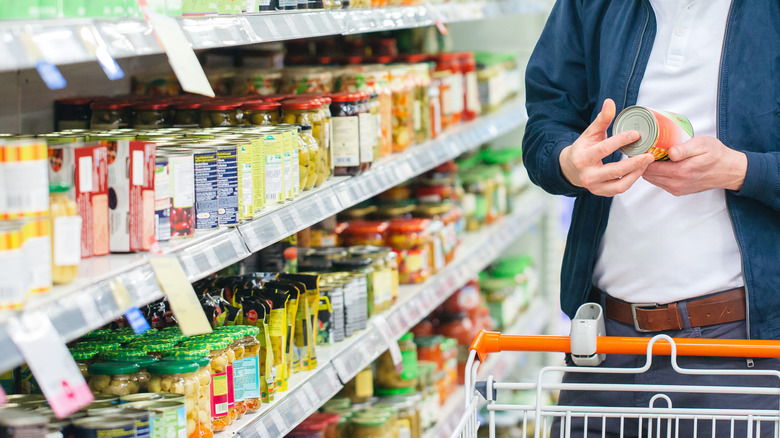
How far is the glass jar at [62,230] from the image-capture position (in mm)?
1229

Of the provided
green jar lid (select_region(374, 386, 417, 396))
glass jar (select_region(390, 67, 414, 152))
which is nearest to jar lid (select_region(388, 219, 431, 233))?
glass jar (select_region(390, 67, 414, 152))

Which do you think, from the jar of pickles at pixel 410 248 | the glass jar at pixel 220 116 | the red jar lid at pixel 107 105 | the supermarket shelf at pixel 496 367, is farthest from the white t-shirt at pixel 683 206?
the jar of pickles at pixel 410 248

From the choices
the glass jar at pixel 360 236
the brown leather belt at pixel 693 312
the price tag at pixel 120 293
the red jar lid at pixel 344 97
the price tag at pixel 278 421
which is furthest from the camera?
the glass jar at pixel 360 236

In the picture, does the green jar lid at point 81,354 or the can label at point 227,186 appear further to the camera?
the can label at point 227,186

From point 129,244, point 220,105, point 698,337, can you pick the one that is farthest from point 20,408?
point 698,337

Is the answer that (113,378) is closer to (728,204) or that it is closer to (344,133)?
(344,133)

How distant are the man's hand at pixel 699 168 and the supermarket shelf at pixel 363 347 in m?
0.85

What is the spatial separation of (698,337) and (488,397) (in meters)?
0.46

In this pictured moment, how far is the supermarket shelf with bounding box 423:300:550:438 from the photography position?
3217mm

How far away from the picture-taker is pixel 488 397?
1607mm

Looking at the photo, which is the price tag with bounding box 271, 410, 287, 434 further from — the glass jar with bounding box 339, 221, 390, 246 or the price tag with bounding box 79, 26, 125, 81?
the glass jar with bounding box 339, 221, 390, 246

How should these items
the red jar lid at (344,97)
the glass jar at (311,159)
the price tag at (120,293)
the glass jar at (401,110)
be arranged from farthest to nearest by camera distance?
the glass jar at (401,110)
the red jar lid at (344,97)
the glass jar at (311,159)
the price tag at (120,293)

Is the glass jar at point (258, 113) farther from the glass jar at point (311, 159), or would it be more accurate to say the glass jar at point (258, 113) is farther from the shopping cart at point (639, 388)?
the shopping cart at point (639, 388)

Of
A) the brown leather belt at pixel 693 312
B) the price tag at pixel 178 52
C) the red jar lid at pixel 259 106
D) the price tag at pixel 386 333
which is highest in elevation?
the price tag at pixel 178 52
